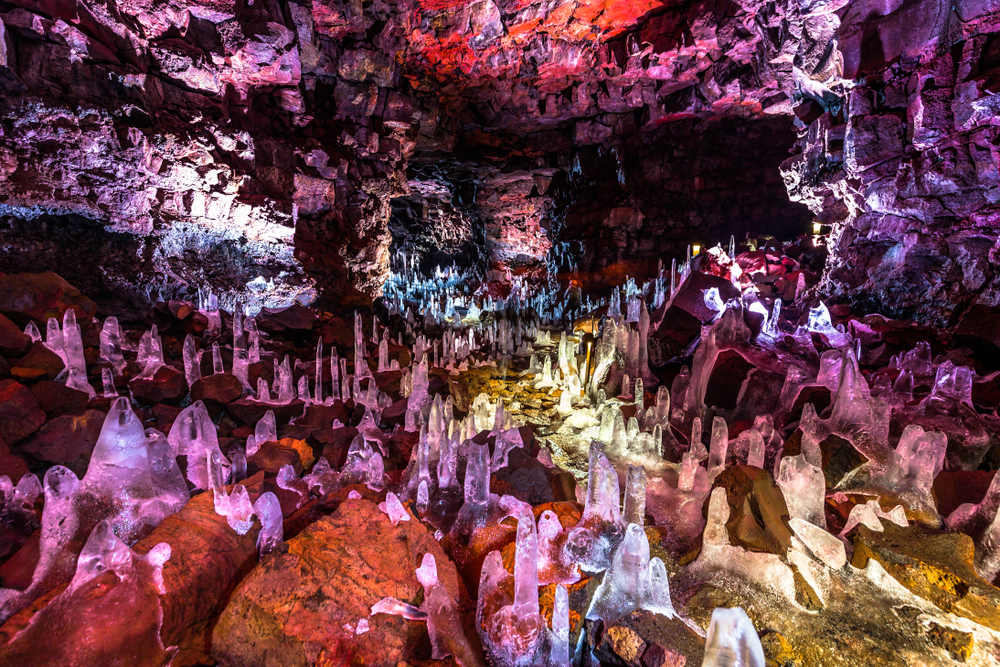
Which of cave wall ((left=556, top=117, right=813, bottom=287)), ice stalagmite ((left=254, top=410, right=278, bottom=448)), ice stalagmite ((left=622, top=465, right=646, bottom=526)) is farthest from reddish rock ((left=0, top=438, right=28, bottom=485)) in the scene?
Result: cave wall ((left=556, top=117, right=813, bottom=287))

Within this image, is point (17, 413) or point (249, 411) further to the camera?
point (249, 411)

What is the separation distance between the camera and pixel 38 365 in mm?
3896

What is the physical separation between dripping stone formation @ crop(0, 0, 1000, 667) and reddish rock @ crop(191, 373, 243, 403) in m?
0.05

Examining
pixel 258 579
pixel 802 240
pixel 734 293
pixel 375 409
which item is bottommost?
pixel 375 409

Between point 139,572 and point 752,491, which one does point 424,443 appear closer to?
point 139,572

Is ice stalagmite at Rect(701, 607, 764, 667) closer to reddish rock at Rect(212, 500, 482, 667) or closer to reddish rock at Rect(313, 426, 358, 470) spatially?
reddish rock at Rect(212, 500, 482, 667)

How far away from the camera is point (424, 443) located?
362 cm

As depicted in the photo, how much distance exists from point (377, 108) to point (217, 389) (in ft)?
36.7

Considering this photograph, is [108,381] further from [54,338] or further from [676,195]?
[676,195]

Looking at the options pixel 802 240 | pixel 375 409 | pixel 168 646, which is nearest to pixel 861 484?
pixel 168 646

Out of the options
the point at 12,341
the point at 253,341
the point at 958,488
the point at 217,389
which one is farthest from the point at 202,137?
the point at 958,488

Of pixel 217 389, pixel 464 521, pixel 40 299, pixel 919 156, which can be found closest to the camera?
pixel 464 521

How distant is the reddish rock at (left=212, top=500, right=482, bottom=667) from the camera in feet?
6.10

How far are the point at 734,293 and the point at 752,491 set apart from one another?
5725mm
